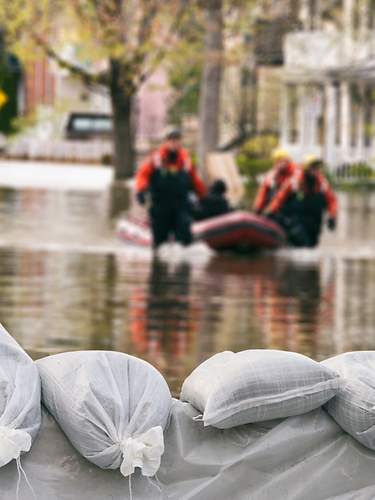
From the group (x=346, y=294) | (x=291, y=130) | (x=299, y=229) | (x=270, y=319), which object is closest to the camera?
(x=270, y=319)

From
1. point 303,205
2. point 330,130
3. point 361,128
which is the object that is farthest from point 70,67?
point 303,205

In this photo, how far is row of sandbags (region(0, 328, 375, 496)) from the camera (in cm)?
502

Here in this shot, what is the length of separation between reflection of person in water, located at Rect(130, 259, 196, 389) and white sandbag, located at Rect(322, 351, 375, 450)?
5240mm

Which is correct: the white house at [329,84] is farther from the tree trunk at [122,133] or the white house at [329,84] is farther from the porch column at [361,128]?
the tree trunk at [122,133]

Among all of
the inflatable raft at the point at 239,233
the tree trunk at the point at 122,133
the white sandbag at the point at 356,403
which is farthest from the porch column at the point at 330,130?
the white sandbag at the point at 356,403

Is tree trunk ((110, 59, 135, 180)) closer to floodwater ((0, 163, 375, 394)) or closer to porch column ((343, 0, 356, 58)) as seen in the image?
porch column ((343, 0, 356, 58))

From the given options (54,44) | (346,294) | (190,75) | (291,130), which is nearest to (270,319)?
(346,294)

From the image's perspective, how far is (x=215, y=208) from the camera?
80.9 feet

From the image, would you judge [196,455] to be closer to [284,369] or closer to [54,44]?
[284,369]

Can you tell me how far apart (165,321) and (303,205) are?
32.2 feet

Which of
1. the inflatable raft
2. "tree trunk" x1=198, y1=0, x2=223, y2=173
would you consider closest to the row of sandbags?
the inflatable raft

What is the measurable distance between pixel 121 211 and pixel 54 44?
16.8 m

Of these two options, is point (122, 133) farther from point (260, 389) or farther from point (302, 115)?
point (260, 389)

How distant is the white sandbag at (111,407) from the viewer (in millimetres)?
5016
